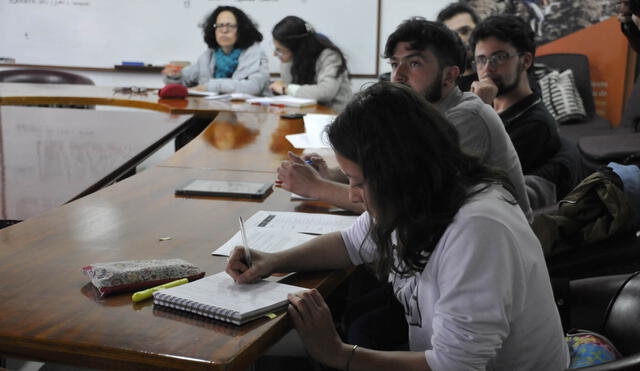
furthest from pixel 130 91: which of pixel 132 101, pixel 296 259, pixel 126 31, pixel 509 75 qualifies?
pixel 296 259

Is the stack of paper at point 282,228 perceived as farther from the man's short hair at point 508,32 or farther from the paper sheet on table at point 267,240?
the man's short hair at point 508,32

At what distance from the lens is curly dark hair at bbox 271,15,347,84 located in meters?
4.52

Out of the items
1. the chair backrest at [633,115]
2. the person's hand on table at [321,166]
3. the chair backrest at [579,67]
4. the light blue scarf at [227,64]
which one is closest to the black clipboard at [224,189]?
the person's hand on table at [321,166]

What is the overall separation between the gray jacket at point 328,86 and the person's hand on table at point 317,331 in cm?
318

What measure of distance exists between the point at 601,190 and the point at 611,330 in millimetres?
687

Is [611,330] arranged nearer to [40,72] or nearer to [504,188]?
[504,188]

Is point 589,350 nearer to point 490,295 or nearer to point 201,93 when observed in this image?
point 490,295

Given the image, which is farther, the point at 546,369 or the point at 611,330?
the point at 611,330

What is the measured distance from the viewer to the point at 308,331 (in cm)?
120

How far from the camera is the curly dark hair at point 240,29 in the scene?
4871 millimetres

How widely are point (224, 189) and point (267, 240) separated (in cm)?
50

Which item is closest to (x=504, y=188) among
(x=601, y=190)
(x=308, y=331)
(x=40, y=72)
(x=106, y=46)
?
(x=308, y=331)

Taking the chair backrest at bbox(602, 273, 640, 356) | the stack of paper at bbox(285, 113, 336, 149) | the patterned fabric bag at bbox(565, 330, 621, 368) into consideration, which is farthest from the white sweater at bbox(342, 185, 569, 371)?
the stack of paper at bbox(285, 113, 336, 149)

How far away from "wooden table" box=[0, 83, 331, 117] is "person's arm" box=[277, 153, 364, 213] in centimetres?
187
